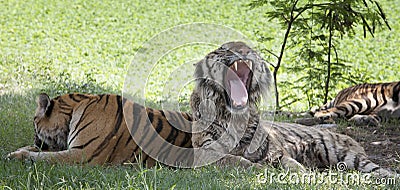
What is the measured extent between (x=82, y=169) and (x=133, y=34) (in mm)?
16659

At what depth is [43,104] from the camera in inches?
236

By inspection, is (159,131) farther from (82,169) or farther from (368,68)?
(368,68)

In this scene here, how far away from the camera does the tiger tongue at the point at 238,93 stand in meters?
5.71

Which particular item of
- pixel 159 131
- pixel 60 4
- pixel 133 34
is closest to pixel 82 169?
pixel 159 131

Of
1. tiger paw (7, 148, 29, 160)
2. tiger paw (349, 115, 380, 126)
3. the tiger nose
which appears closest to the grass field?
tiger paw (7, 148, 29, 160)

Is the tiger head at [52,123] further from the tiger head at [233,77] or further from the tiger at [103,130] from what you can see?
the tiger head at [233,77]

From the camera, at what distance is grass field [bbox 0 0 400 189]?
4684mm

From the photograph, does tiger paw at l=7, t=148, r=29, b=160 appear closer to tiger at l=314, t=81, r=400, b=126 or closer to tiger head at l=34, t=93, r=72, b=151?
tiger head at l=34, t=93, r=72, b=151

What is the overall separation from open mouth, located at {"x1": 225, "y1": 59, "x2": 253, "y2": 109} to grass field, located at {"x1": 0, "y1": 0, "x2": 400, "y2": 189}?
2.30ft

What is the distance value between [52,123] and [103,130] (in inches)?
20.8

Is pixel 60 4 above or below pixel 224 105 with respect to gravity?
above

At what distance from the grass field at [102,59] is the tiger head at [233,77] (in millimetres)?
702

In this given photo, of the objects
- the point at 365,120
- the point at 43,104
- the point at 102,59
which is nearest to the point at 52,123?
the point at 43,104

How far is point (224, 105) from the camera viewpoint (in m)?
5.77
